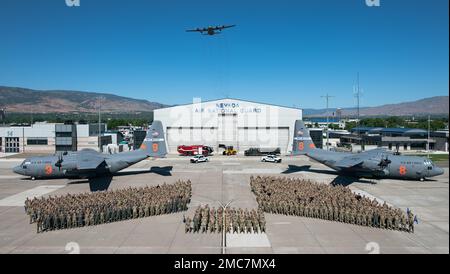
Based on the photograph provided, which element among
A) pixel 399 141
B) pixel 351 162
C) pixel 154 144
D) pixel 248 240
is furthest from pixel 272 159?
pixel 248 240

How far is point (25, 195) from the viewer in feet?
111

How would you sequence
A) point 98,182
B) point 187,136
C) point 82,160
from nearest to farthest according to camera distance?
point 82,160, point 98,182, point 187,136

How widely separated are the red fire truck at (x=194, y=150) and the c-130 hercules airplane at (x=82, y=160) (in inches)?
967

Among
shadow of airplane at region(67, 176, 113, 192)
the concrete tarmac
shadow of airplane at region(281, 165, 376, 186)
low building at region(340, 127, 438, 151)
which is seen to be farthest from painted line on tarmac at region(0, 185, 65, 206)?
low building at region(340, 127, 438, 151)

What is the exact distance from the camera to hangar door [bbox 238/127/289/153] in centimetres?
7369

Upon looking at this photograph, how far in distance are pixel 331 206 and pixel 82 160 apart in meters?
26.9

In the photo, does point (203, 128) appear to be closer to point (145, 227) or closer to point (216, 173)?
point (216, 173)

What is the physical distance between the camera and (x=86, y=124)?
232 ft

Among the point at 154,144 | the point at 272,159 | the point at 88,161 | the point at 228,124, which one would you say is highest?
the point at 228,124

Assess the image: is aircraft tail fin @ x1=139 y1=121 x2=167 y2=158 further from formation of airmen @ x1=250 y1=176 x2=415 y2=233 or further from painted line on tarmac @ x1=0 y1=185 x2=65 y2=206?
formation of airmen @ x1=250 y1=176 x2=415 y2=233

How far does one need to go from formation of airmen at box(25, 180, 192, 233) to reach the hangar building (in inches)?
1786

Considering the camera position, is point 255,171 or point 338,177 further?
point 255,171

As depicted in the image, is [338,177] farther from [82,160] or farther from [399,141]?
[399,141]
